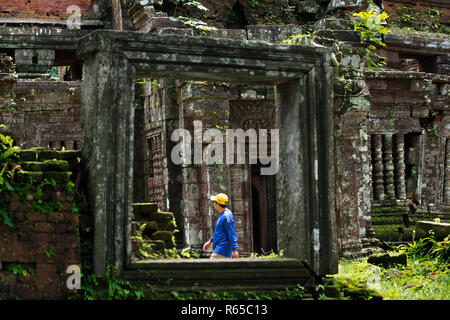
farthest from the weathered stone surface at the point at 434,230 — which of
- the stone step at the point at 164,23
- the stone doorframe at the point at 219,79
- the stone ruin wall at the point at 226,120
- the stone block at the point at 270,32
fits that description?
the stone step at the point at 164,23

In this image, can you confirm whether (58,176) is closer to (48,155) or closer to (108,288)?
(48,155)

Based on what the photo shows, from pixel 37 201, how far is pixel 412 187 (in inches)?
329

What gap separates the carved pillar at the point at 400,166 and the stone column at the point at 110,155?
7.05 metres

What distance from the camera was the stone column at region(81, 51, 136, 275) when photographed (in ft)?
17.1

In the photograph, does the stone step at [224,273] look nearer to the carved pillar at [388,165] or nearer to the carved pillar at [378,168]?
the carved pillar at [378,168]

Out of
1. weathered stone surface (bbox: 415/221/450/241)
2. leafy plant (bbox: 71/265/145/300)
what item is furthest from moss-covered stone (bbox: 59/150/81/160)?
weathered stone surface (bbox: 415/221/450/241)

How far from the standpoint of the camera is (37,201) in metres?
5.01

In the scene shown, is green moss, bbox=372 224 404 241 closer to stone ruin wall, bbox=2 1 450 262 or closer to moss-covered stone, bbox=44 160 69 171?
stone ruin wall, bbox=2 1 450 262

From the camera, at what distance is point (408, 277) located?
7242 millimetres

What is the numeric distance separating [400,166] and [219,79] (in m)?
6.22

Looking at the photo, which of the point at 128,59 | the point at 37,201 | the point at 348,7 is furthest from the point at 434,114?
the point at 37,201

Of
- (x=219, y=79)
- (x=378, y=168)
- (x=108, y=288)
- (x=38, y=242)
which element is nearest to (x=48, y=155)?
(x=38, y=242)

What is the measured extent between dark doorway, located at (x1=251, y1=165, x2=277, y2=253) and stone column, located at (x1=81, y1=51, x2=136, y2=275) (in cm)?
600
